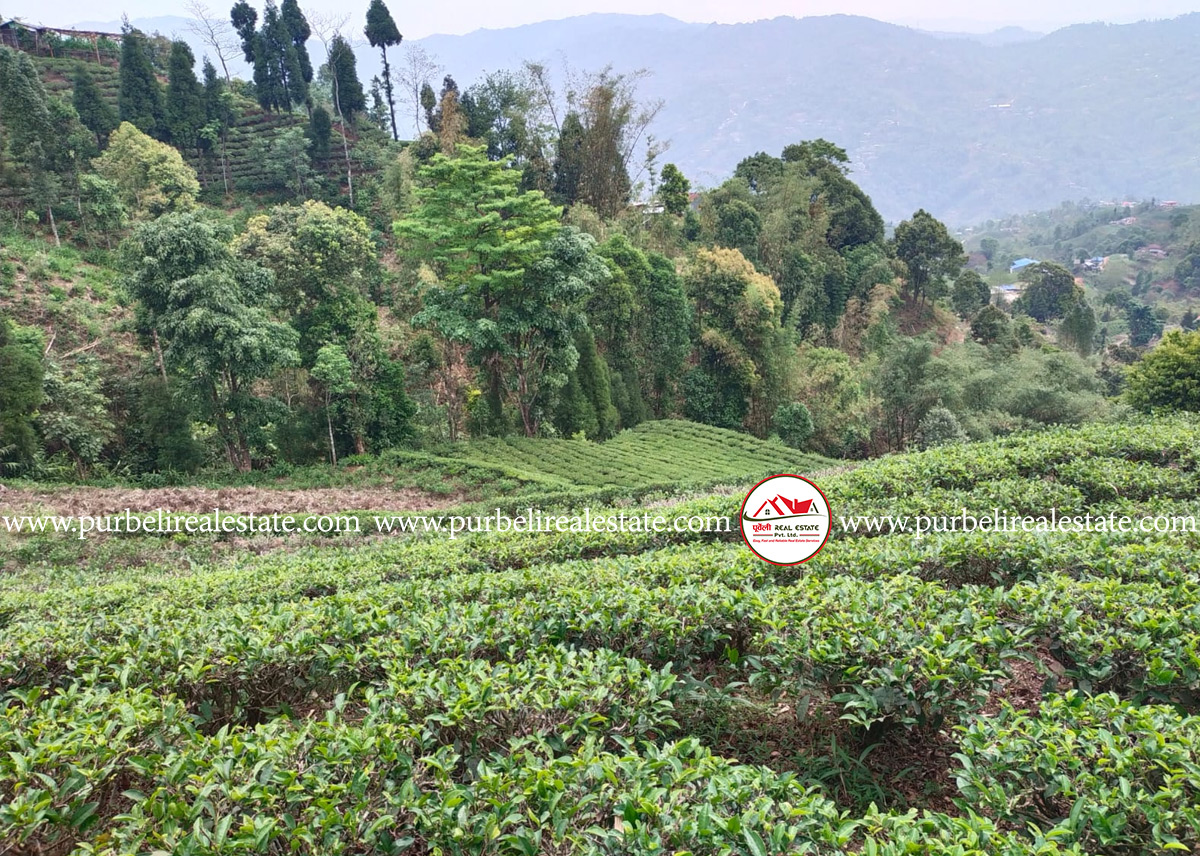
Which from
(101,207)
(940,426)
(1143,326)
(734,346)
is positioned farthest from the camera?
(1143,326)

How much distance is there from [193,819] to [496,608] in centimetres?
200

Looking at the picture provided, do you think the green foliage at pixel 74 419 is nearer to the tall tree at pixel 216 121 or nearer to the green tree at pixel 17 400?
the green tree at pixel 17 400

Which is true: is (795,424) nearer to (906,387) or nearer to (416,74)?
(906,387)

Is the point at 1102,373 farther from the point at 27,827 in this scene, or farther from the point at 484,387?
the point at 27,827

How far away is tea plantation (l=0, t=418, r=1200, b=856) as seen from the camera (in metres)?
2.22

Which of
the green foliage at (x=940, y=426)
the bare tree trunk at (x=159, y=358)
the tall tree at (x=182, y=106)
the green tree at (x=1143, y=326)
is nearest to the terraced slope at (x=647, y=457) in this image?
the green foliage at (x=940, y=426)

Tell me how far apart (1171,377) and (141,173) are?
27744 millimetres

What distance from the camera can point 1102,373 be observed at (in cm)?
2577

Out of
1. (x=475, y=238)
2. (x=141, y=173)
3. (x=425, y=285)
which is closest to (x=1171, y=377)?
(x=475, y=238)

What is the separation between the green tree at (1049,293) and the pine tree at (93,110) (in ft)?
154

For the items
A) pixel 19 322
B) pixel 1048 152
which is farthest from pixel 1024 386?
pixel 1048 152

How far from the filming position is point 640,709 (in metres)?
2.95

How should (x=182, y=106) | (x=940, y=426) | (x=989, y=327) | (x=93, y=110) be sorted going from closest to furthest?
1. (x=940, y=426)
2. (x=93, y=110)
3. (x=182, y=106)
4. (x=989, y=327)

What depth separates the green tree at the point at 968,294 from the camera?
3575 cm
